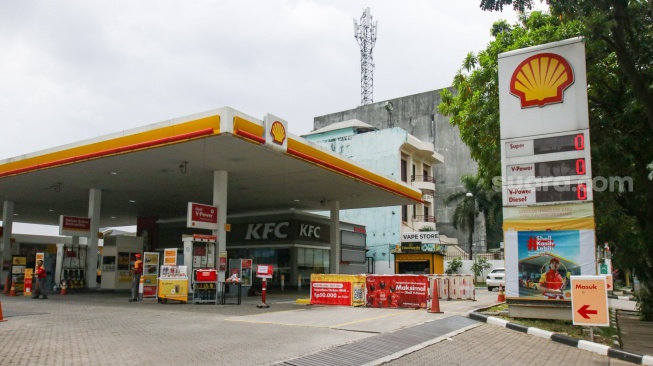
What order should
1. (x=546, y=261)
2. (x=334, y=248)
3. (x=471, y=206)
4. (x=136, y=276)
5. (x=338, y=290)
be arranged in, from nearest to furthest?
(x=546, y=261)
(x=338, y=290)
(x=136, y=276)
(x=334, y=248)
(x=471, y=206)

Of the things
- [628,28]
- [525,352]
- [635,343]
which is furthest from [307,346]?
[628,28]

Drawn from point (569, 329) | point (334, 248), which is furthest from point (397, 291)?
point (334, 248)

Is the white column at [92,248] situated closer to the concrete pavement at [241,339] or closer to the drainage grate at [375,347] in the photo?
the concrete pavement at [241,339]

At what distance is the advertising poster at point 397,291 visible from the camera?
17.1 metres

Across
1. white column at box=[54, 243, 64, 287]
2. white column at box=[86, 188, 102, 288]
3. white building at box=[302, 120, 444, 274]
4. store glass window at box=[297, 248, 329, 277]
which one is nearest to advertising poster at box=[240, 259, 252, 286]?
white column at box=[86, 188, 102, 288]

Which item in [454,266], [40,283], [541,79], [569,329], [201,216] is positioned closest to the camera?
[569,329]

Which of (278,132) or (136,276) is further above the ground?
(278,132)

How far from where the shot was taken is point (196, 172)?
2358cm

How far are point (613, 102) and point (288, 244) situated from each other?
72.4 ft

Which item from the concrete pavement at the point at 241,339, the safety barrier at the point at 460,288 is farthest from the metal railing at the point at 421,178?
the concrete pavement at the point at 241,339

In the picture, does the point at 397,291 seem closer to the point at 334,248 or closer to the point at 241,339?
the point at 241,339

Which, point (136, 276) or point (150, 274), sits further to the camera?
point (150, 274)

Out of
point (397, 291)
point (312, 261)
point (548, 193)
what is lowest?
point (397, 291)

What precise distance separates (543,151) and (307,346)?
27.1 ft
